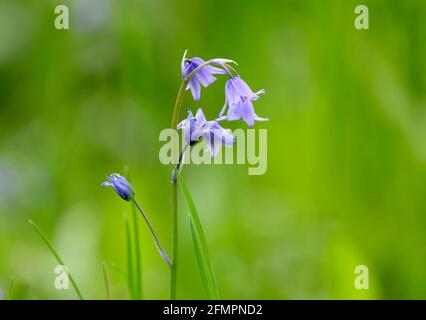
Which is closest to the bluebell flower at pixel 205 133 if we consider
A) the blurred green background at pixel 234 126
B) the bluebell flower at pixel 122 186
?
the bluebell flower at pixel 122 186

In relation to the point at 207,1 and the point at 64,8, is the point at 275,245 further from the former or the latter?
the point at 64,8

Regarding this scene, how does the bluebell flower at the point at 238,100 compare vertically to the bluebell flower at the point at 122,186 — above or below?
above

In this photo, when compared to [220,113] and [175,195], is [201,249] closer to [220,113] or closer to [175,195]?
[175,195]

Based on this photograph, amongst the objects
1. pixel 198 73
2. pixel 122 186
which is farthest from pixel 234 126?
pixel 122 186

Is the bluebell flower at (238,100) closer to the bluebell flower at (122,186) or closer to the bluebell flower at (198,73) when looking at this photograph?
the bluebell flower at (198,73)

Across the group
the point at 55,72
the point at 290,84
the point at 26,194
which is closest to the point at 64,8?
the point at 55,72
